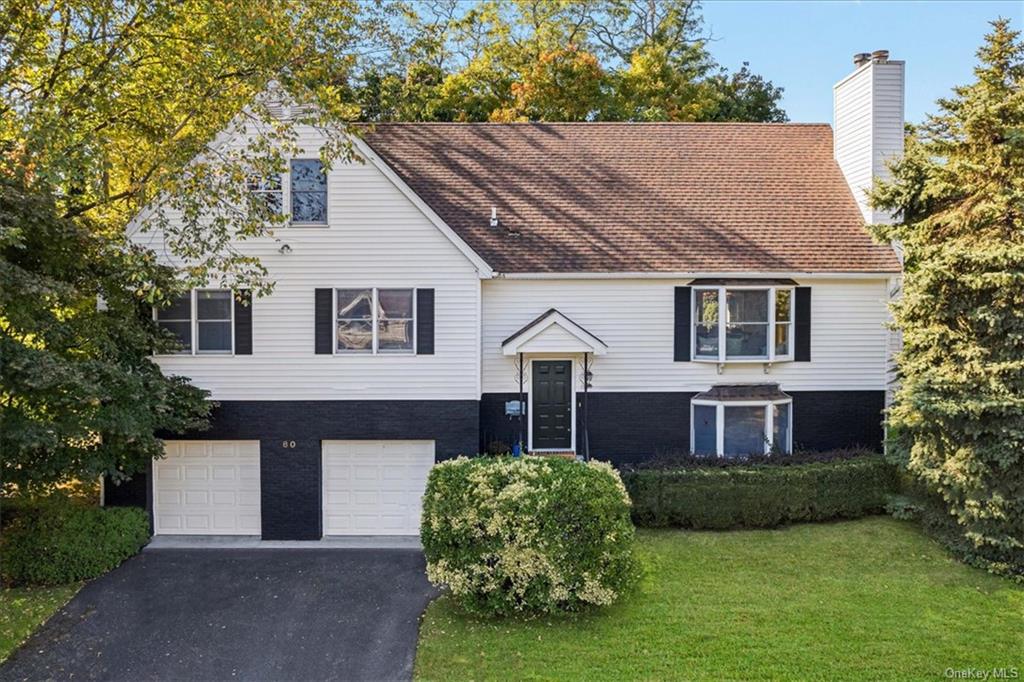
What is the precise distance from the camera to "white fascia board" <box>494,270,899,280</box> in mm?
14023

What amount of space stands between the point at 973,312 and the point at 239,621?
13676mm

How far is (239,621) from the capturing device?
396 inches

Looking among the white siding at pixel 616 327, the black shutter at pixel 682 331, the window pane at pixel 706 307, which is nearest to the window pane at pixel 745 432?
the white siding at pixel 616 327

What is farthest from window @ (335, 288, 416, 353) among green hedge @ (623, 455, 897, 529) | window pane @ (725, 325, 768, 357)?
window pane @ (725, 325, 768, 357)

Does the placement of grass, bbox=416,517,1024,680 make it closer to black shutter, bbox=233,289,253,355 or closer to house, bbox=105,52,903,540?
house, bbox=105,52,903,540

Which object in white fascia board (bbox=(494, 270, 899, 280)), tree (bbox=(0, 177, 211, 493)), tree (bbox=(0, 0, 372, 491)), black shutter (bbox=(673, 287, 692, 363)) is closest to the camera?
tree (bbox=(0, 177, 211, 493))

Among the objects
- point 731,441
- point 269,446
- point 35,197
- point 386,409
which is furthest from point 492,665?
point 35,197

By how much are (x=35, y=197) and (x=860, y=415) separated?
1682 centimetres

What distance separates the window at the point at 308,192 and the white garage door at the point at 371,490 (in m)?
4.78

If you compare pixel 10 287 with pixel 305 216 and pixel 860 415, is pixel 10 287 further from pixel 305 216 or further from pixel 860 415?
pixel 860 415

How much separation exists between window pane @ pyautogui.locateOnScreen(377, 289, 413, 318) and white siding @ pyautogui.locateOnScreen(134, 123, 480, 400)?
0.19 m

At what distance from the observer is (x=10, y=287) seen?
30.8ft

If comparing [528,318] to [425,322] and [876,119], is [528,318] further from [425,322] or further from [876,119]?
[876,119]

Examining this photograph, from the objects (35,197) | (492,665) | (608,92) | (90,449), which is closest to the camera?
(492,665)
